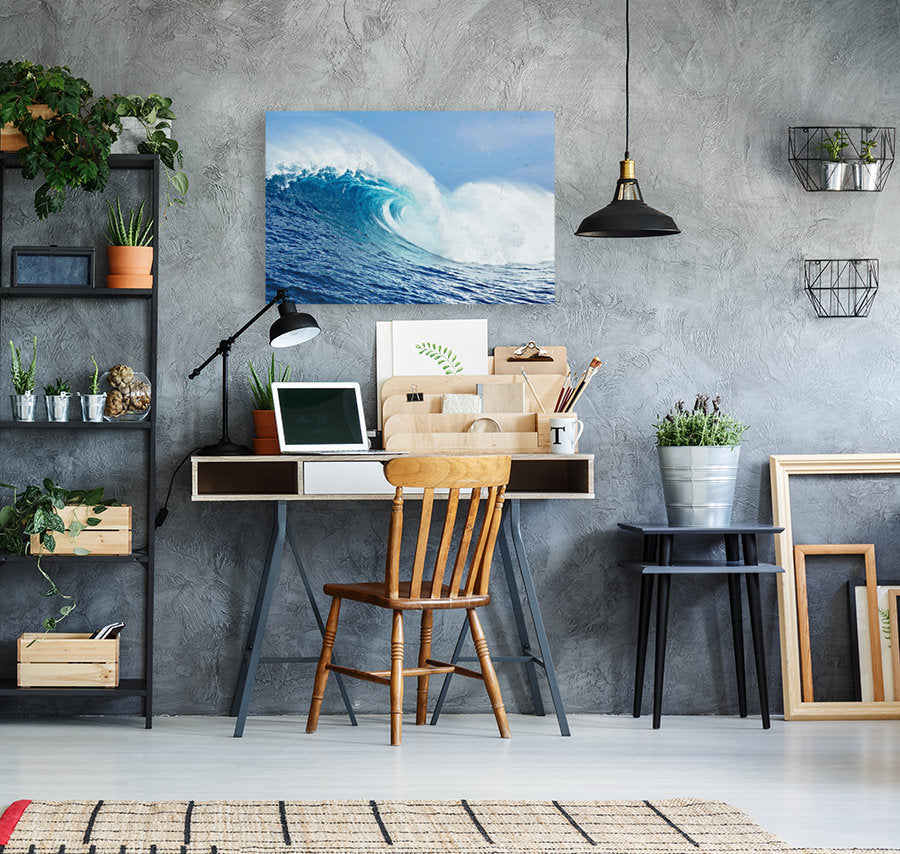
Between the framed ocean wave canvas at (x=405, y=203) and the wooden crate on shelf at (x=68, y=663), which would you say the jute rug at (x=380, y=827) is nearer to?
the wooden crate on shelf at (x=68, y=663)

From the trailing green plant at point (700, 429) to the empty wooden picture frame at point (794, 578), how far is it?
313 mm

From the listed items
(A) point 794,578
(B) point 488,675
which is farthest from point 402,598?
(A) point 794,578

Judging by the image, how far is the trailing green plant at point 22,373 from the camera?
3.78 meters

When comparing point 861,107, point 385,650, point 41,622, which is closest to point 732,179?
point 861,107

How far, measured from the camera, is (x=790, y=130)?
4094mm

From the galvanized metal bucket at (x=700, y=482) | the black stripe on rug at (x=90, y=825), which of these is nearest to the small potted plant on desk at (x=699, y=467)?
the galvanized metal bucket at (x=700, y=482)

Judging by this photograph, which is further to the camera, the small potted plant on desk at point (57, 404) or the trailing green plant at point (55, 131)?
the small potted plant on desk at point (57, 404)

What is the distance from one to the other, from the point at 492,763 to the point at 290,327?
150 cm

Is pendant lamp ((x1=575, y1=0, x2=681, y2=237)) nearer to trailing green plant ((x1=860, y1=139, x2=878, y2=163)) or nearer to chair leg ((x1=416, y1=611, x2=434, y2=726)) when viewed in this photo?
trailing green plant ((x1=860, y1=139, x2=878, y2=163))

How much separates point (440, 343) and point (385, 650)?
1.11 metres

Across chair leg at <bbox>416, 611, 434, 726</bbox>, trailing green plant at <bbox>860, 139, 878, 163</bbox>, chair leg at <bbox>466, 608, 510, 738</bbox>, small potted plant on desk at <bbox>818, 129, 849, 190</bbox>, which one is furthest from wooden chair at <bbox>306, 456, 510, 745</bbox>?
trailing green plant at <bbox>860, 139, 878, 163</bbox>

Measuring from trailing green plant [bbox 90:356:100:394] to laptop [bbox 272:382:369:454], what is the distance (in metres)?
0.60

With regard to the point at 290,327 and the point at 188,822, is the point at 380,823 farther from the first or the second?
the point at 290,327

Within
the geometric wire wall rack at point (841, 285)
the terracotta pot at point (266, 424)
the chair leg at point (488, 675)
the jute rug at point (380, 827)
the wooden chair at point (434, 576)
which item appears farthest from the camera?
the geometric wire wall rack at point (841, 285)
